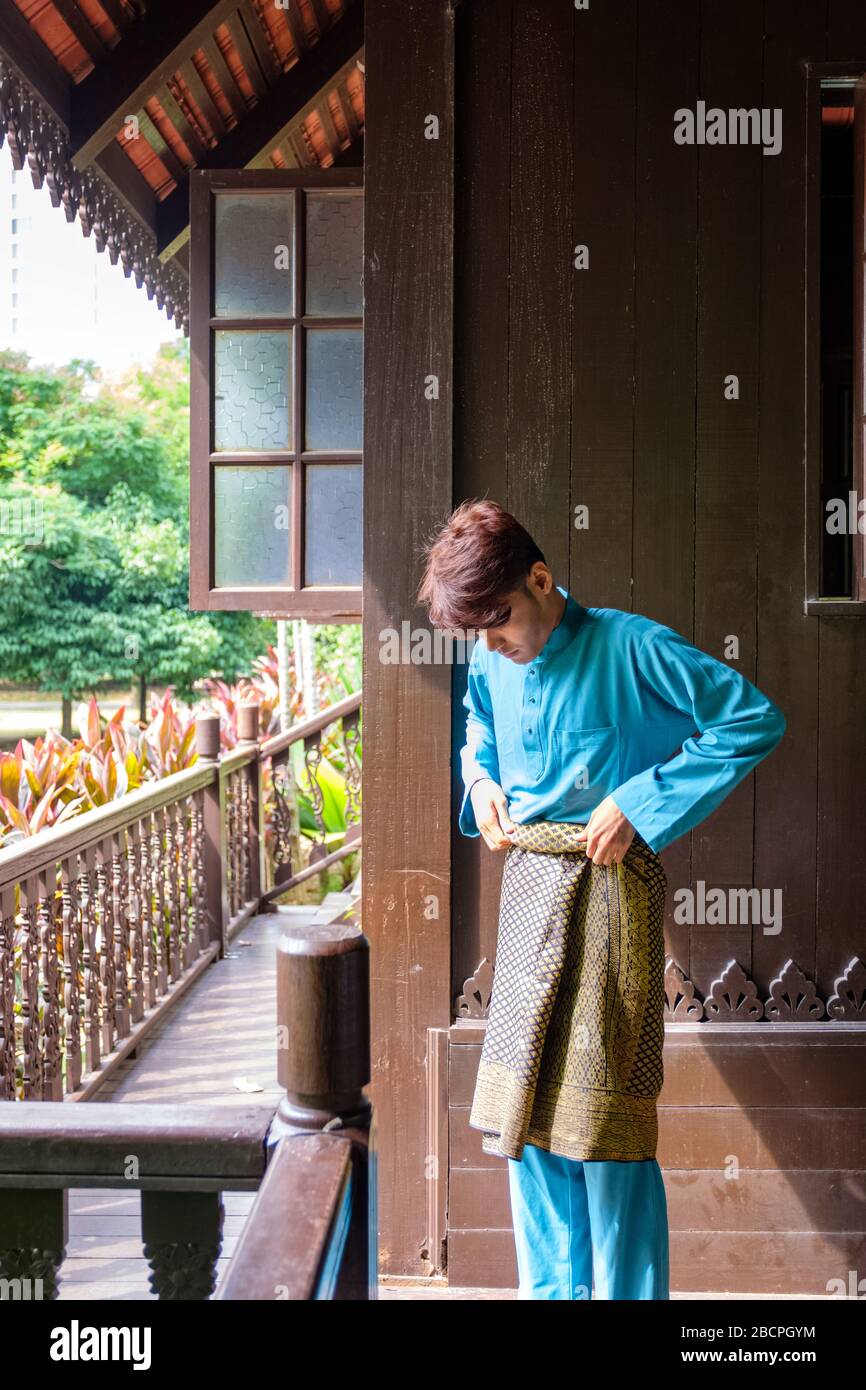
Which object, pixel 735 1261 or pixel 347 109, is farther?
pixel 347 109

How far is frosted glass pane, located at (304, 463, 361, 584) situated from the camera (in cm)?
339

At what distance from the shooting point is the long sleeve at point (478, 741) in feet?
8.09

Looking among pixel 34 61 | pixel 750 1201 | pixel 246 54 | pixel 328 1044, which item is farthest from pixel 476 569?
pixel 246 54

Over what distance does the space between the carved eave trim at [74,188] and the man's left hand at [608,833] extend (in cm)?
283

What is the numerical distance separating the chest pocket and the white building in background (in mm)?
29089

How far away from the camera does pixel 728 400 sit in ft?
9.78

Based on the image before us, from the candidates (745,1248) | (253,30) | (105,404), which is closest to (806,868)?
(745,1248)

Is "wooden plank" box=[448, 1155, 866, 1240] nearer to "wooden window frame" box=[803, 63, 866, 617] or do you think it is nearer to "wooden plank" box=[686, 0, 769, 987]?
"wooden plank" box=[686, 0, 769, 987]

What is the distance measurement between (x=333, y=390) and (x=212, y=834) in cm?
295

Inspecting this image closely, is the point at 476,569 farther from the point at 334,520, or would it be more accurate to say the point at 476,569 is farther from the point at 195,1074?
the point at 195,1074

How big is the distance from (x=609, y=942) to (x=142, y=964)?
304 cm

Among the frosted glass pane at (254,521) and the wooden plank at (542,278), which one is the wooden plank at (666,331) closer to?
the wooden plank at (542,278)

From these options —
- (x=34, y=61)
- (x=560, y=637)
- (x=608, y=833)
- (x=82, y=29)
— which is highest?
(x=82, y=29)
